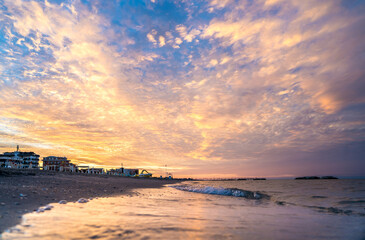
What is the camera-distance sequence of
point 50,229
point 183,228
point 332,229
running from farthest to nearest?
point 332,229 → point 183,228 → point 50,229

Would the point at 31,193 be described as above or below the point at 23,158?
below

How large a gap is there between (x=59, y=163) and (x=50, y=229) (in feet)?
514

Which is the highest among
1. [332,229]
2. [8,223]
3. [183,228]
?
[8,223]

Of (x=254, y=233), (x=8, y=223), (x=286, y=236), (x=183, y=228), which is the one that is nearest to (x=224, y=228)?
(x=254, y=233)

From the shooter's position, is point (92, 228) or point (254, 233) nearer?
point (92, 228)

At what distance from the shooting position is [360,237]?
536cm

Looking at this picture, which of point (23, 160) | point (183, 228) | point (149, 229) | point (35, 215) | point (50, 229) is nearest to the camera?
point (50, 229)

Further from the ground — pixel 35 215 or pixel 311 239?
pixel 35 215

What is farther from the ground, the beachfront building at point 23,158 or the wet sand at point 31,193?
the beachfront building at point 23,158

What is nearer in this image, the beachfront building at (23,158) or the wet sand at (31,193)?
the wet sand at (31,193)

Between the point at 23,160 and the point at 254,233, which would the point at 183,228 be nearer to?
the point at 254,233

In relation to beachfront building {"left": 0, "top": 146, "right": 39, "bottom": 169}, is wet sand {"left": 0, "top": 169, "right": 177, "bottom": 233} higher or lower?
lower

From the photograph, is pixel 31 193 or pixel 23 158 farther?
pixel 23 158

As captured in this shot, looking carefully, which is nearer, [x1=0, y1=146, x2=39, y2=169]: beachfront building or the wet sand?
the wet sand
